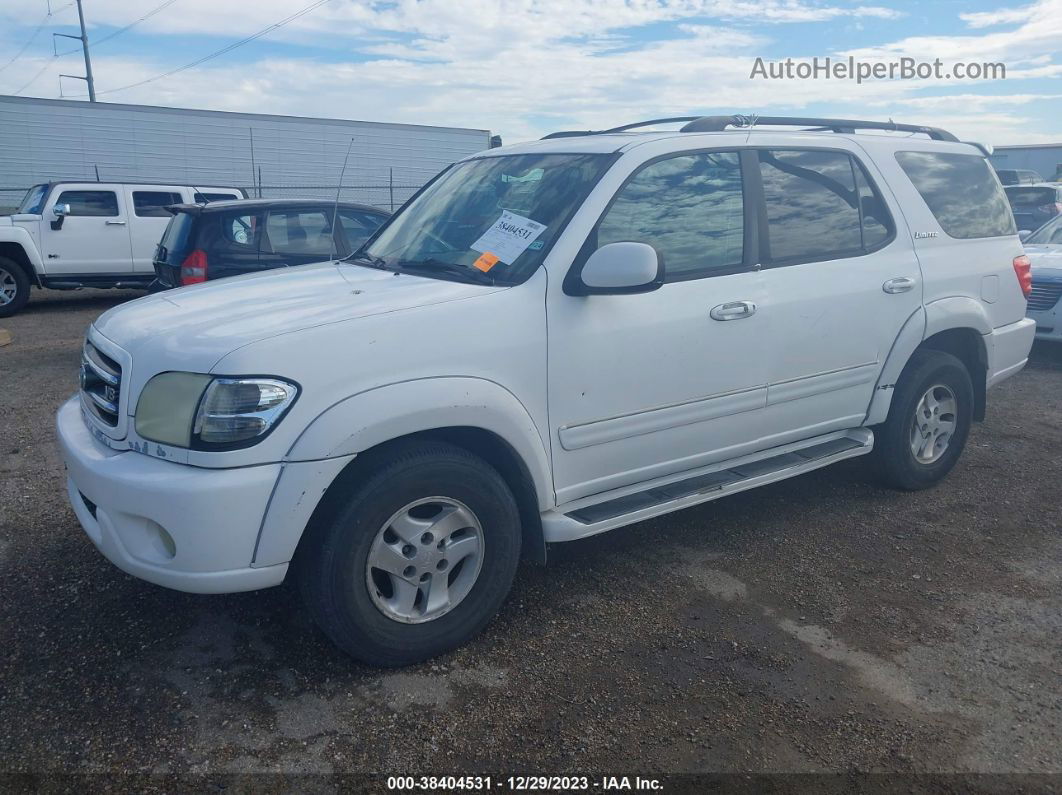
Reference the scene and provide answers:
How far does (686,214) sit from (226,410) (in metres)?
2.15

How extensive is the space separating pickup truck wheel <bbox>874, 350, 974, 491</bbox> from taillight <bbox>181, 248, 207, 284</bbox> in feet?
19.8

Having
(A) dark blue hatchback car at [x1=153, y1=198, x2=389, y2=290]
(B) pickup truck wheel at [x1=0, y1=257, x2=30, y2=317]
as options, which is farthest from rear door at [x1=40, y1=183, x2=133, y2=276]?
(A) dark blue hatchback car at [x1=153, y1=198, x2=389, y2=290]

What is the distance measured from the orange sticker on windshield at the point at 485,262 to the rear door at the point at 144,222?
11.2 m

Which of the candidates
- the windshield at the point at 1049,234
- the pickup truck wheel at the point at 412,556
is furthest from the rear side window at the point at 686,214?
the windshield at the point at 1049,234

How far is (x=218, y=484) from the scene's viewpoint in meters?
2.73

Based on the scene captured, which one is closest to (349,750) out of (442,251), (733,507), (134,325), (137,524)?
(137,524)

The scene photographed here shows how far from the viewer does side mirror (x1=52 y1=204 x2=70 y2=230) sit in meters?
12.5

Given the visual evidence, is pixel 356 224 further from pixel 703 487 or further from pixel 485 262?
pixel 703 487

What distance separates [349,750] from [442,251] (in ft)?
6.79

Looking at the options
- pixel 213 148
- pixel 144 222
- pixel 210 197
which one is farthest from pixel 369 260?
pixel 213 148

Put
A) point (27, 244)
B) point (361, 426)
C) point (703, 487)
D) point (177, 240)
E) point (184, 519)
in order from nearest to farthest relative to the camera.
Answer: point (184, 519) < point (361, 426) < point (703, 487) < point (177, 240) < point (27, 244)

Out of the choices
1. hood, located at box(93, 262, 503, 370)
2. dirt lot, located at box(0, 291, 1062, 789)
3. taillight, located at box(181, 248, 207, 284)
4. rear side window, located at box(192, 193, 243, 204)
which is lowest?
dirt lot, located at box(0, 291, 1062, 789)

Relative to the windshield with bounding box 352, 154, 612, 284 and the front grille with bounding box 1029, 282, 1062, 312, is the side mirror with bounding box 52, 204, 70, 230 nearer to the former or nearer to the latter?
the windshield with bounding box 352, 154, 612, 284

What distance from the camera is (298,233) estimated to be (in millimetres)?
8344
